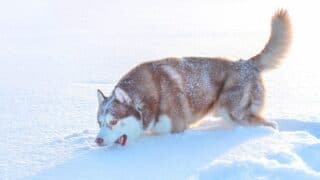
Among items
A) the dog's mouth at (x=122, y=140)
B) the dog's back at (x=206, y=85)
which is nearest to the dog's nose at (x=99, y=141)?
the dog's mouth at (x=122, y=140)

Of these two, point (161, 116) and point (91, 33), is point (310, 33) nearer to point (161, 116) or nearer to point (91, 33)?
point (91, 33)

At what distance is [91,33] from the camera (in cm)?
1750

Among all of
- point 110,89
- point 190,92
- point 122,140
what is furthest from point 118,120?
point 110,89

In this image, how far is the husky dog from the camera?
548cm

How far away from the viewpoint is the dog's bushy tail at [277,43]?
6.29 metres

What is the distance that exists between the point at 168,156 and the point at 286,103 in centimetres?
331

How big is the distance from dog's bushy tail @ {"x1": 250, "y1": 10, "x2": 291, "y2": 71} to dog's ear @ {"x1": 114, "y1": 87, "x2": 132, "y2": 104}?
5.97 ft

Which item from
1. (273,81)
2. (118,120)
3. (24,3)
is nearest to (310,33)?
(273,81)

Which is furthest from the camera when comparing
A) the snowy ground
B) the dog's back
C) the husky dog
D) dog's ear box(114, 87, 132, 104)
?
the dog's back

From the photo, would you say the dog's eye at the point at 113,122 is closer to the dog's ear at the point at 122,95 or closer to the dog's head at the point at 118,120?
the dog's head at the point at 118,120

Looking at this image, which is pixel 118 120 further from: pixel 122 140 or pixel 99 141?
pixel 99 141

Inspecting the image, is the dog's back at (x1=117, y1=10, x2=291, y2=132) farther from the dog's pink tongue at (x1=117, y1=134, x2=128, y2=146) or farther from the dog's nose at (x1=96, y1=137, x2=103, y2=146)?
the dog's nose at (x1=96, y1=137, x2=103, y2=146)

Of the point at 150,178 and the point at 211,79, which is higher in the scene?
the point at 211,79

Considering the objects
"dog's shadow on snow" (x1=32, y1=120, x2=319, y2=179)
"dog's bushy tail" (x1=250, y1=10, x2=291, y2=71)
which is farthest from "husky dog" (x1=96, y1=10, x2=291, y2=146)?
"dog's shadow on snow" (x1=32, y1=120, x2=319, y2=179)
